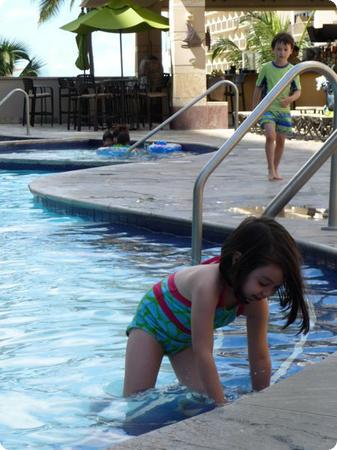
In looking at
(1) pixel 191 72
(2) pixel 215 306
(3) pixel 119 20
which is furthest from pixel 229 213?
(3) pixel 119 20

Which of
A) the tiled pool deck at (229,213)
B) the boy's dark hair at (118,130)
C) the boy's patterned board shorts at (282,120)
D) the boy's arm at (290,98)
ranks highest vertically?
the boy's arm at (290,98)

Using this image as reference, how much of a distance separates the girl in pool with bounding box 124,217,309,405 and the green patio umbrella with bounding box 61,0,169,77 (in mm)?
14053

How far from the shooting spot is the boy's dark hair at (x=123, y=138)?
13516mm

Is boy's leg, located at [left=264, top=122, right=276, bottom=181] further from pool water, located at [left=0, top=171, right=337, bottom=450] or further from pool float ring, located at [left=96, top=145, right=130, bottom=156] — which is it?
pool float ring, located at [left=96, top=145, right=130, bottom=156]

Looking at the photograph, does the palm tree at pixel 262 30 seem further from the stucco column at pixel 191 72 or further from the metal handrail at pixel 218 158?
the metal handrail at pixel 218 158

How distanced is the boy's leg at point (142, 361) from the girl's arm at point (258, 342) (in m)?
0.32

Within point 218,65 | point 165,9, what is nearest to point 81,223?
point 165,9

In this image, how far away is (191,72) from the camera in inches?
678

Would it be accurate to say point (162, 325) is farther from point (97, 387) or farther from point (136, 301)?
point (136, 301)

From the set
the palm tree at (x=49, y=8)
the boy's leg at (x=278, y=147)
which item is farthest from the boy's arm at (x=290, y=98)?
the palm tree at (x=49, y=8)

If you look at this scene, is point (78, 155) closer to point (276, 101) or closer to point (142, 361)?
point (276, 101)

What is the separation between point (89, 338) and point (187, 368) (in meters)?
1.30

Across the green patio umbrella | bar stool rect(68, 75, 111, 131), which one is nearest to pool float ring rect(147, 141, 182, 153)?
bar stool rect(68, 75, 111, 131)

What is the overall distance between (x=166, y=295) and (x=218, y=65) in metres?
35.1
